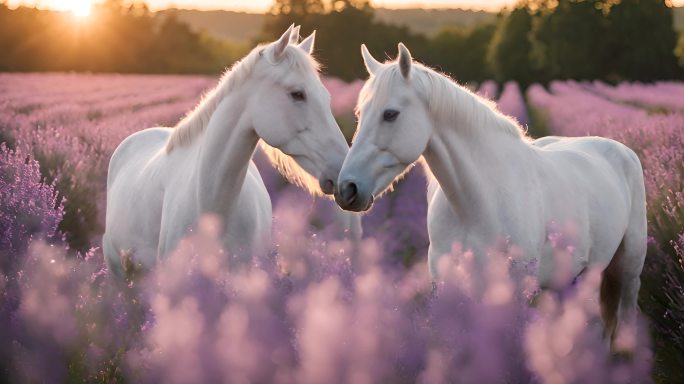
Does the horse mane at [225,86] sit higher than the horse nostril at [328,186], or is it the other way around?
the horse mane at [225,86]

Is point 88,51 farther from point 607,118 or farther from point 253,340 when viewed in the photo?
point 253,340

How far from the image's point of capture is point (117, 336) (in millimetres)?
2799

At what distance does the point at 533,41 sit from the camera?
206 ft

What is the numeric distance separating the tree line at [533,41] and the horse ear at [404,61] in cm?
5283

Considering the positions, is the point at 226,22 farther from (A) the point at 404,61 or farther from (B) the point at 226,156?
(A) the point at 404,61

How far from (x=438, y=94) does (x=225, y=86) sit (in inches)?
43.9

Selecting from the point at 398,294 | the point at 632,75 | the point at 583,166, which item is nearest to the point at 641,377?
the point at 398,294

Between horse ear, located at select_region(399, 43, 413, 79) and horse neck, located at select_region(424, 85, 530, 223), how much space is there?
11.7 inches

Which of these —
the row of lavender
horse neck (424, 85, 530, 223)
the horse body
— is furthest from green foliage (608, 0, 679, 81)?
horse neck (424, 85, 530, 223)

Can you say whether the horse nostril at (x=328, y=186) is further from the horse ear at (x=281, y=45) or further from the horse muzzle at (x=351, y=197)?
the horse ear at (x=281, y=45)

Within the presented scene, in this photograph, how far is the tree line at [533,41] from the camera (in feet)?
192

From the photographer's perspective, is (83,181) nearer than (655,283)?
No

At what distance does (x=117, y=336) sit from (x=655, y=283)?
161 inches

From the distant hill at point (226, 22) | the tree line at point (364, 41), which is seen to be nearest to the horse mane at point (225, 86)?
the tree line at point (364, 41)
